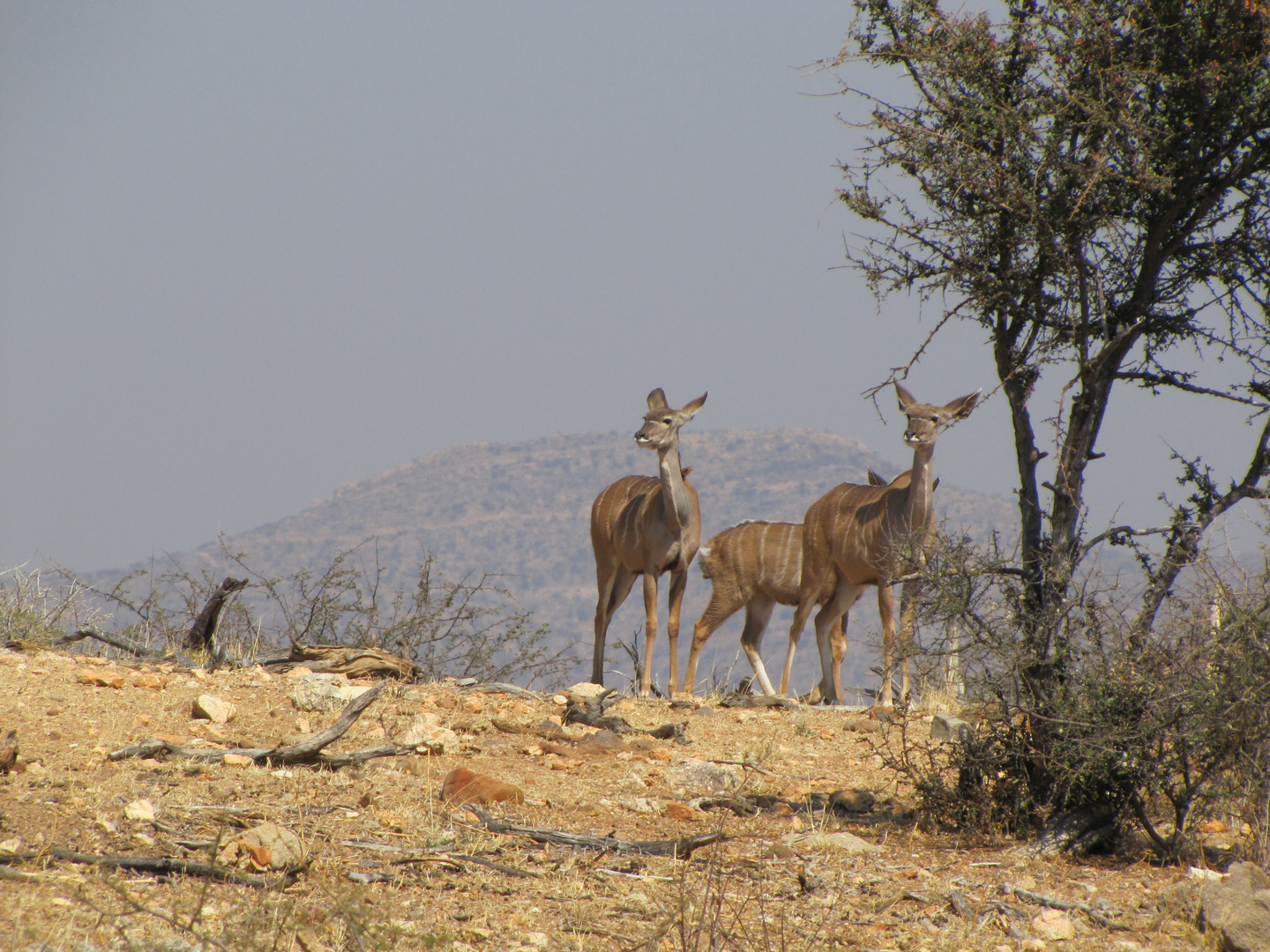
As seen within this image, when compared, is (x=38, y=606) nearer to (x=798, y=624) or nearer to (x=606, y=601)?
(x=606, y=601)

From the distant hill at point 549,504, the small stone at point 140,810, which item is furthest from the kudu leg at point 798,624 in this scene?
the distant hill at point 549,504

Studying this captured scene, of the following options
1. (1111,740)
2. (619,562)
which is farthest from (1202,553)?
(619,562)

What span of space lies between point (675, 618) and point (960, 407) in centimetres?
361

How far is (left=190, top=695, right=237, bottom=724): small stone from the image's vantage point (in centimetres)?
720

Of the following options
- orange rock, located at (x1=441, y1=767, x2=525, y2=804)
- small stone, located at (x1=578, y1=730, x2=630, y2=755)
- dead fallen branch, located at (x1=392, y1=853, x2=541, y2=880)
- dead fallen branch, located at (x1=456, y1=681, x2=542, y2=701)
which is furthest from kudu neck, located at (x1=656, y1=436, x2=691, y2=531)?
dead fallen branch, located at (x1=392, y1=853, x2=541, y2=880)

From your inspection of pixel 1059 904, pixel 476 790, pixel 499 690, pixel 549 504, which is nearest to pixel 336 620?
pixel 499 690

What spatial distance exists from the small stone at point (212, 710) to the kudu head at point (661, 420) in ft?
18.5

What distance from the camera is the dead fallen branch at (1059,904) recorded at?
4812mm

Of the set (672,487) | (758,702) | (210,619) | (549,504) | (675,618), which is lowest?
(549,504)

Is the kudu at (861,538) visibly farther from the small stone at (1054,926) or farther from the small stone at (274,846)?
the small stone at (274,846)

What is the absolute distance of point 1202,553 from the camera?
5.82 m

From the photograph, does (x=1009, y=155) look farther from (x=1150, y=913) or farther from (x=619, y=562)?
(x=619, y=562)

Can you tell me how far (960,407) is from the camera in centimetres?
1048

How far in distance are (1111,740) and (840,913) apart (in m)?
1.80
